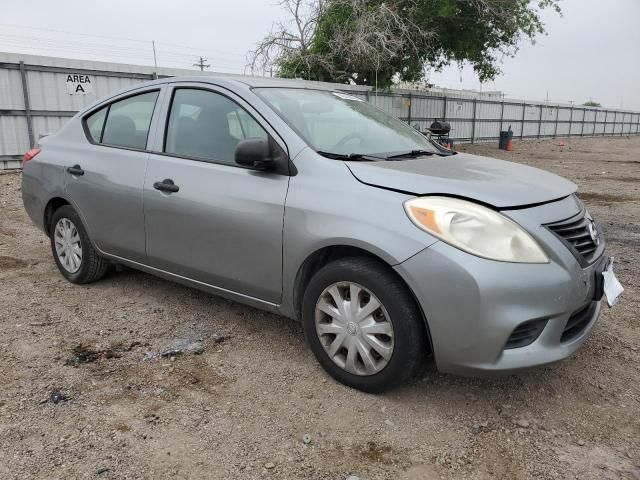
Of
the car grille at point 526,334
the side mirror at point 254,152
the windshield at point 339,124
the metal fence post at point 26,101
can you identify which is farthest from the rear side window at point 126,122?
the metal fence post at point 26,101

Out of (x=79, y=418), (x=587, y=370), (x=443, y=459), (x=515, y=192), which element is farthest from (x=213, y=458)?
(x=587, y=370)

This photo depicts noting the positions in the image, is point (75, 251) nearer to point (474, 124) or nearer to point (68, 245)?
point (68, 245)

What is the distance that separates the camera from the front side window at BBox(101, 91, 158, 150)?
377 centimetres

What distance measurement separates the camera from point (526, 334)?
7.98ft

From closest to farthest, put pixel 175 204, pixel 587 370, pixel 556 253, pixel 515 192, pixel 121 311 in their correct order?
1. pixel 556 253
2. pixel 515 192
3. pixel 587 370
4. pixel 175 204
5. pixel 121 311

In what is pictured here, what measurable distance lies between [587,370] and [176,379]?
2299 mm

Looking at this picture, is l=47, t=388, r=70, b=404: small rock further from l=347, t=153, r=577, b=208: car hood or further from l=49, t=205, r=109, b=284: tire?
l=347, t=153, r=577, b=208: car hood

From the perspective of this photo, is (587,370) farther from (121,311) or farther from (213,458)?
(121,311)

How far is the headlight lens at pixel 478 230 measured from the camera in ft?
7.85

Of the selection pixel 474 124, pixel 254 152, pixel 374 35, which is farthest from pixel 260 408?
pixel 474 124

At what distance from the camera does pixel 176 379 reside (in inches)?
117

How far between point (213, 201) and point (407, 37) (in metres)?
17.2

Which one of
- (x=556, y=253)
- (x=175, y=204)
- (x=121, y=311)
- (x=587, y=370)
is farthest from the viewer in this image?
(x=121, y=311)

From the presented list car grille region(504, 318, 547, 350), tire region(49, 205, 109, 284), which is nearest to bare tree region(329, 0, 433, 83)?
tire region(49, 205, 109, 284)
